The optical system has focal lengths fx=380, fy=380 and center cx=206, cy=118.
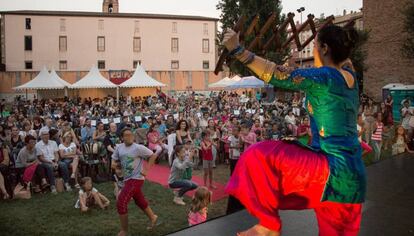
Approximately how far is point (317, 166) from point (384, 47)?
33150 millimetres

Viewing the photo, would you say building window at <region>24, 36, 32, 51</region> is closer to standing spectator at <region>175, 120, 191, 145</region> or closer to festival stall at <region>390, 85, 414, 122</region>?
festival stall at <region>390, 85, 414, 122</region>

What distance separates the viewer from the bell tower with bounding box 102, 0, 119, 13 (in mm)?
62844

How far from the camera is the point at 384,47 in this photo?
31.5 metres

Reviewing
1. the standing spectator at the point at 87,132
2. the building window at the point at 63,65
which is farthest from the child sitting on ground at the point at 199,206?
the building window at the point at 63,65

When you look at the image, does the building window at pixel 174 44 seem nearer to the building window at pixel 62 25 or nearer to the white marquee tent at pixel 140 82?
the building window at pixel 62 25

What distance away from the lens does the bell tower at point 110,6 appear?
62.8 m

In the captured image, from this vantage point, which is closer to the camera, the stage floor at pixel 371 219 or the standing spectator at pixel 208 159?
the stage floor at pixel 371 219

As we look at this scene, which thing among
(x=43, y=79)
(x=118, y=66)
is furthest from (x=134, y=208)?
(x=118, y=66)

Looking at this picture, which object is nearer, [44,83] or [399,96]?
[399,96]

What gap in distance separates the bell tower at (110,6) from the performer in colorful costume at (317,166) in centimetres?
6553

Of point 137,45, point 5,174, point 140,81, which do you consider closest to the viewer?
point 5,174

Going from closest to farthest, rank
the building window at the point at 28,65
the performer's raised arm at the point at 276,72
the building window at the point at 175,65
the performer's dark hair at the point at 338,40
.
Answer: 1. the performer's raised arm at the point at 276,72
2. the performer's dark hair at the point at 338,40
3. the building window at the point at 28,65
4. the building window at the point at 175,65

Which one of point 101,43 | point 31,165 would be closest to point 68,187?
point 31,165

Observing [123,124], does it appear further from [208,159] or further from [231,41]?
[231,41]
